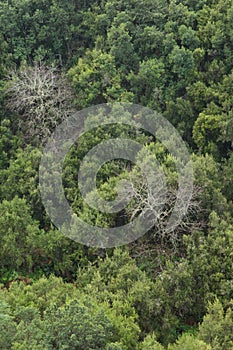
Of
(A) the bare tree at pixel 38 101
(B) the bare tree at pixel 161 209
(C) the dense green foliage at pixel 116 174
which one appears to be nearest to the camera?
(C) the dense green foliage at pixel 116 174

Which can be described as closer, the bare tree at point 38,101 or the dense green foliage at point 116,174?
the dense green foliage at point 116,174

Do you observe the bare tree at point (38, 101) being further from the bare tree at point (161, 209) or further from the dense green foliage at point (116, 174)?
the bare tree at point (161, 209)

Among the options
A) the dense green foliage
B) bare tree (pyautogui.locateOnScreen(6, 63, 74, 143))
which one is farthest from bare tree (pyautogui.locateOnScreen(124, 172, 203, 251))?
bare tree (pyautogui.locateOnScreen(6, 63, 74, 143))

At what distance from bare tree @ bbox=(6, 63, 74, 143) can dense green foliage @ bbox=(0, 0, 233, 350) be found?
13cm

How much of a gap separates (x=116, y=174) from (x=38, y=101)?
26.0ft

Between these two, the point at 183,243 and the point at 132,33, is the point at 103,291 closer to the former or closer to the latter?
the point at 183,243

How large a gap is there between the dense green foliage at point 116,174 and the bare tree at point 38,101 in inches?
4.9

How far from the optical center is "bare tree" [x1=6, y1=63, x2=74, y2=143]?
3117 cm

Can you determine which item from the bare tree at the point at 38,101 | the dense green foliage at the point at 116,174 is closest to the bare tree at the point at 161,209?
the dense green foliage at the point at 116,174

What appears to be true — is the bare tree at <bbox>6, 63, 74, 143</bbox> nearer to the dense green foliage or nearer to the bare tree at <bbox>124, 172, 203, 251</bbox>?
the dense green foliage

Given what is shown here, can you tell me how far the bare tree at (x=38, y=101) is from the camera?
3117cm

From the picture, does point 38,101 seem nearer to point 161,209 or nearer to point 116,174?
point 116,174

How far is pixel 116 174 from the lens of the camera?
28.0m

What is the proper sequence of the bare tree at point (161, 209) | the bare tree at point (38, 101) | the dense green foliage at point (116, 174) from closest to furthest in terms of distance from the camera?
the dense green foliage at point (116, 174), the bare tree at point (161, 209), the bare tree at point (38, 101)
